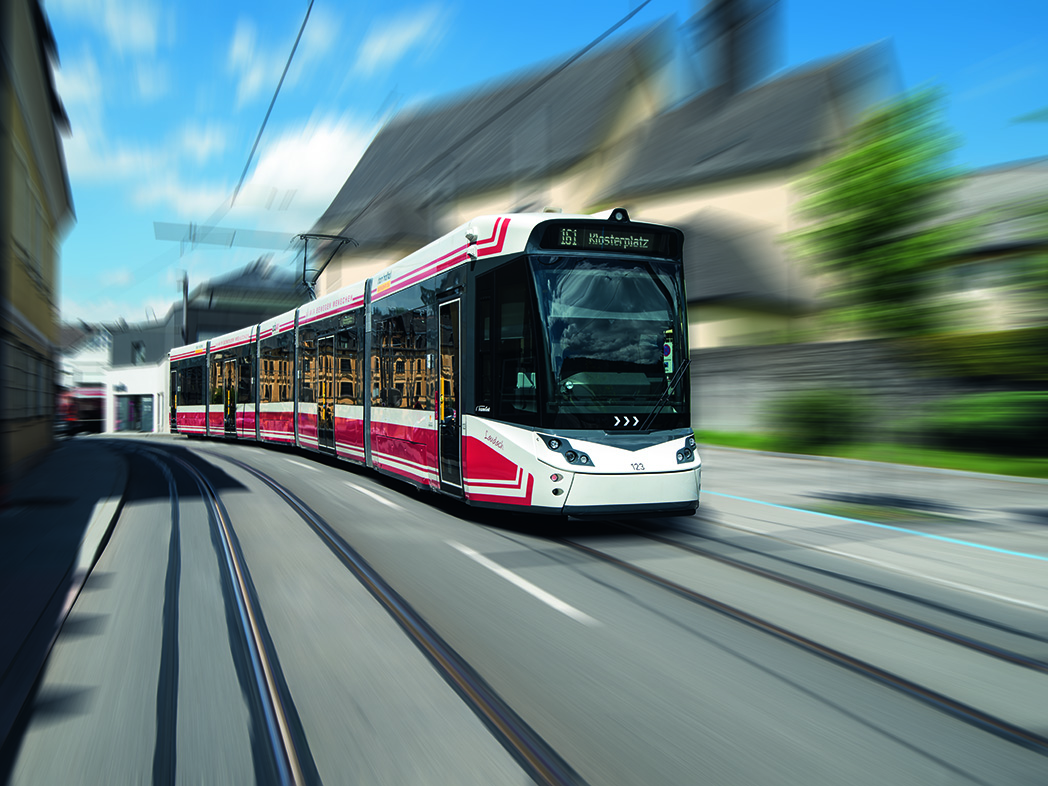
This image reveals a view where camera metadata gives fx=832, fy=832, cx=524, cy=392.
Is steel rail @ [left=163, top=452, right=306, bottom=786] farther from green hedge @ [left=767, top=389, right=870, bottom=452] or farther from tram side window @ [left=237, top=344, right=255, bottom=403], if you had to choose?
tram side window @ [left=237, top=344, right=255, bottom=403]

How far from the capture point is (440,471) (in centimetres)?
991

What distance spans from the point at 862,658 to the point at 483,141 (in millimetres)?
45465

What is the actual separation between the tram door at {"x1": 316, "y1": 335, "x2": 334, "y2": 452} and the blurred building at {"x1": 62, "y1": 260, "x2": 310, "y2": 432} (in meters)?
44.3

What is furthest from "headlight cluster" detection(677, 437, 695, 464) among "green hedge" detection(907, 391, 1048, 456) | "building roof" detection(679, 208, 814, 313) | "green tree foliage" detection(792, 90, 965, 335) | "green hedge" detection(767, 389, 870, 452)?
"building roof" detection(679, 208, 814, 313)

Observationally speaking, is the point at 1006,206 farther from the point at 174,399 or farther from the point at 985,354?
the point at 174,399

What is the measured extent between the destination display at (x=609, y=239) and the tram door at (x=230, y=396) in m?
18.2

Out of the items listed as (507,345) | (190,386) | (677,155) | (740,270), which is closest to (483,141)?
(677,155)

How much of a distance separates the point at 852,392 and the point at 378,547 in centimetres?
1297

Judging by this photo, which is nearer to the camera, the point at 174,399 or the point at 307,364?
the point at 307,364

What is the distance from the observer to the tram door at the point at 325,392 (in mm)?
15977

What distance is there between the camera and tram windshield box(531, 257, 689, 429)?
26.7 ft

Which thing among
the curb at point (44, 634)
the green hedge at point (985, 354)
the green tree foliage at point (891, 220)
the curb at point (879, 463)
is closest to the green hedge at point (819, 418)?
the curb at point (879, 463)

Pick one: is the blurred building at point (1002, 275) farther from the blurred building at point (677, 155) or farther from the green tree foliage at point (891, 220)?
the blurred building at point (677, 155)

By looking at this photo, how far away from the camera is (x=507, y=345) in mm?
8562
